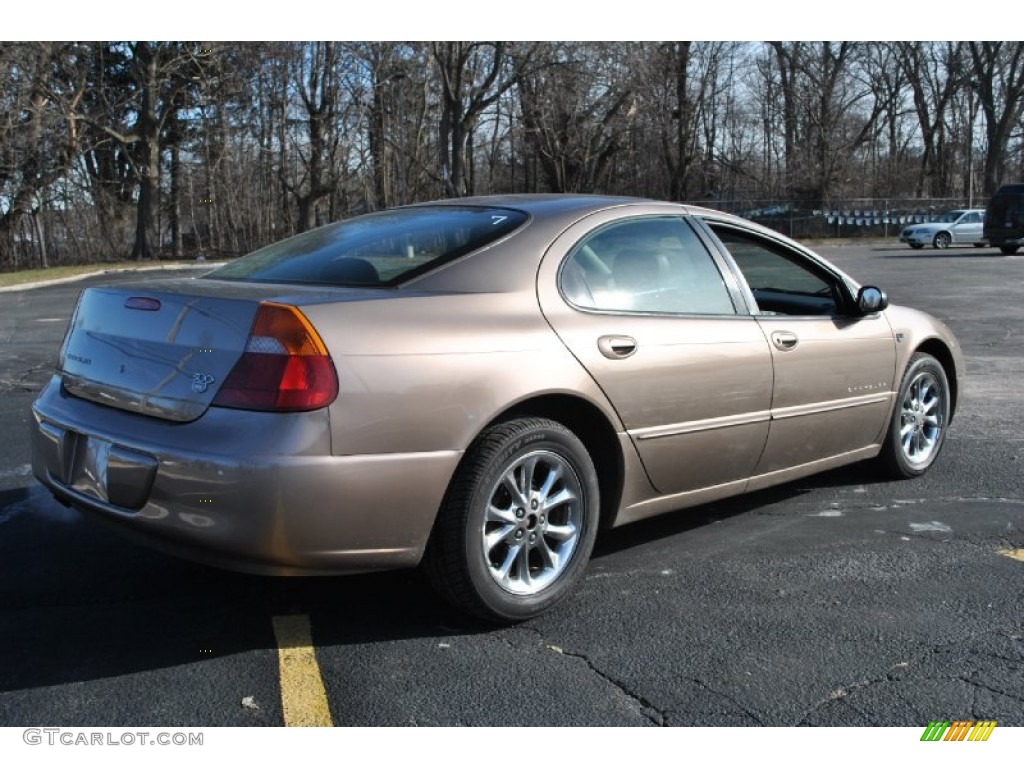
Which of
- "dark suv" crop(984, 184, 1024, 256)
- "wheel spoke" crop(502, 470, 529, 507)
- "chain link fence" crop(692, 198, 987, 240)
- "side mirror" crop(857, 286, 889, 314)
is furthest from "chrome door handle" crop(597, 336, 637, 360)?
"chain link fence" crop(692, 198, 987, 240)

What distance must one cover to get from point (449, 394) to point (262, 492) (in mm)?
673

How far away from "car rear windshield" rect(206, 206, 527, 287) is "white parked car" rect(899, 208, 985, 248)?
119 feet

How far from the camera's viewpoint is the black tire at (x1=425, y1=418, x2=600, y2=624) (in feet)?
10.7

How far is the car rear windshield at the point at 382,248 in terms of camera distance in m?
3.66

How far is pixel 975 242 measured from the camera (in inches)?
1451

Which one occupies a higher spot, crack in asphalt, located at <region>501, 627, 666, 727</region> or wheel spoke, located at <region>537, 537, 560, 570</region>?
wheel spoke, located at <region>537, 537, 560, 570</region>

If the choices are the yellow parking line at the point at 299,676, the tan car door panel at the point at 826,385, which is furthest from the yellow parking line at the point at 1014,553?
the yellow parking line at the point at 299,676

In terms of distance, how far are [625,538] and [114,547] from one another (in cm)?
225

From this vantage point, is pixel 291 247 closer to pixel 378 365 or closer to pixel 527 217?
pixel 527 217

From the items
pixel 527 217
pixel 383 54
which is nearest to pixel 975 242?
pixel 383 54

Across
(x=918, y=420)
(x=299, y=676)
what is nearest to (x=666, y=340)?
(x=299, y=676)

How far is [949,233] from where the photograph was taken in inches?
1444
